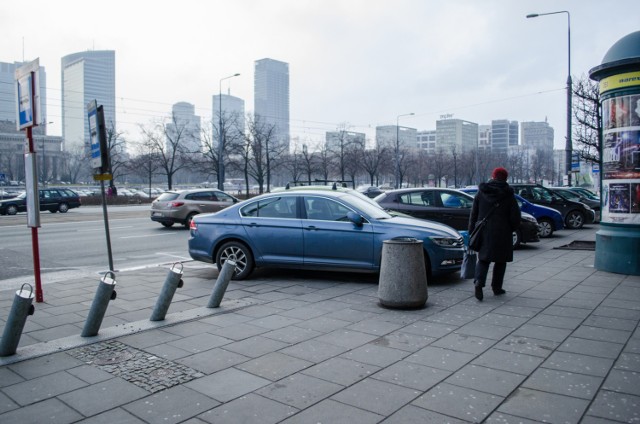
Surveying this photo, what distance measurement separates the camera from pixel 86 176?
102500mm

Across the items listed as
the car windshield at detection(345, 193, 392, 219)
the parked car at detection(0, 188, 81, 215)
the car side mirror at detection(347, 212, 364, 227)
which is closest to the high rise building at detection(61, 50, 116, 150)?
the parked car at detection(0, 188, 81, 215)

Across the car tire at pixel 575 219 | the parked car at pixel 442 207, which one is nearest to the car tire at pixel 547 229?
the parked car at pixel 442 207

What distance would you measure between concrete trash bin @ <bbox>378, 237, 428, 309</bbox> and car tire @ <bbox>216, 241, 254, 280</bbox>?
2.95m

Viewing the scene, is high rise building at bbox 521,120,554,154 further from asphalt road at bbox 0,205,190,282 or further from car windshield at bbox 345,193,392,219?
car windshield at bbox 345,193,392,219

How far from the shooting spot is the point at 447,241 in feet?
26.4

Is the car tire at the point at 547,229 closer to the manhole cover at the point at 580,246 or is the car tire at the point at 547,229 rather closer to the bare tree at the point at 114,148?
the manhole cover at the point at 580,246

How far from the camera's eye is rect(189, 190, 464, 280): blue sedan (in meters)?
7.99

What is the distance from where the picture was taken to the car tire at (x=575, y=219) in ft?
64.0

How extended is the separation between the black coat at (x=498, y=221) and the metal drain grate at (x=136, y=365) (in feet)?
14.6

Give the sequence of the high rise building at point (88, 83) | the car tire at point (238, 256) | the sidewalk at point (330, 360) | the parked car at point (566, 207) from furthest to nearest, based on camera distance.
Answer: the high rise building at point (88, 83) < the parked car at point (566, 207) < the car tire at point (238, 256) < the sidewalk at point (330, 360)

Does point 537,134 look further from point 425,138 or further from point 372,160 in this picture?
point 372,160

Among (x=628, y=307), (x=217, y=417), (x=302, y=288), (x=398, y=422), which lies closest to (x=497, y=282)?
(x=628, y=307)

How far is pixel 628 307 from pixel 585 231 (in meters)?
13.4

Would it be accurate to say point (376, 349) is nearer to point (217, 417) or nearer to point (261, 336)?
point (261, 336)
